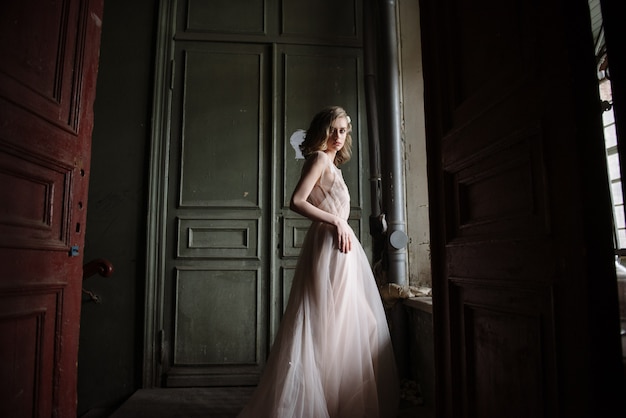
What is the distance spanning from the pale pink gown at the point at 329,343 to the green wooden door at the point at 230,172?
3.49ft

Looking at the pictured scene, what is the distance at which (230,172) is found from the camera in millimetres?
3111

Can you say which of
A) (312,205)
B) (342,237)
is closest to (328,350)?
(342,237)

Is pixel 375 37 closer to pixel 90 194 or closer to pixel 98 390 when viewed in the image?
pixel 90 194

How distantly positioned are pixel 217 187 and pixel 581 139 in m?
2.65

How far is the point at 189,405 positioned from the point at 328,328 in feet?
4.10

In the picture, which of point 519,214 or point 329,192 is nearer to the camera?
point 519,214

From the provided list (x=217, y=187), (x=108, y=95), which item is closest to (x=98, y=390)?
(x=217, y=187)

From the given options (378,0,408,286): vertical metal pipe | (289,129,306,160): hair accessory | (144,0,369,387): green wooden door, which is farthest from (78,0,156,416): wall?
(378,0,408,286): vertical metal pipe

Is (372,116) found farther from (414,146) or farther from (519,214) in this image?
(519,214)

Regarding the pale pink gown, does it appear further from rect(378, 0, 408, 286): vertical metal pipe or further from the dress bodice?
rect(378, 0, 408, 286): vertical metal pipe

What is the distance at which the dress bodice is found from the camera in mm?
2080

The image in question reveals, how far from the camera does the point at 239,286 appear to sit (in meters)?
3.01

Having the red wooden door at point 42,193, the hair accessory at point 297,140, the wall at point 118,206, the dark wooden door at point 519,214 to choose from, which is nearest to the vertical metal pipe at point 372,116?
the hair accessory at point 297,140

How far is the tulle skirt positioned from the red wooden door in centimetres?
80
